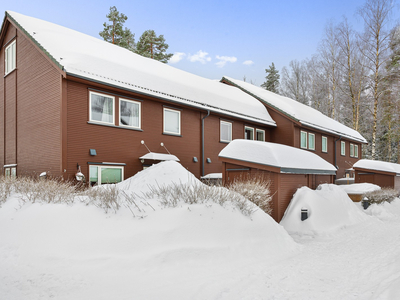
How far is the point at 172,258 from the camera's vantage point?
18.3 ft

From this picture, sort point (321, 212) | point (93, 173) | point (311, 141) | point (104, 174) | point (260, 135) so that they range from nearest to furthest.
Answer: point (321, 212) < point (93, 173) < point (104, 174) < point (260, 135) < point (311, 141)

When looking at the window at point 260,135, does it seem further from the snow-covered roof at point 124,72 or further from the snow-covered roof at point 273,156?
the snow-covered roof at point 273,156

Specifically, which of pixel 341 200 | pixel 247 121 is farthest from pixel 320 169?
pixel 247 121

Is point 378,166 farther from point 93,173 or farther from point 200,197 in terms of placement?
point 93,173

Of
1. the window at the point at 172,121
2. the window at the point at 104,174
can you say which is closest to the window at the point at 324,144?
the window at the point at 172,121

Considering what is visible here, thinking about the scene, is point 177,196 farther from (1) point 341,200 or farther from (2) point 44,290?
(1) point 341,200

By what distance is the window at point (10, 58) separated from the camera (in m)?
14.7

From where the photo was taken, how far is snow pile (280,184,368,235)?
9.73 meters

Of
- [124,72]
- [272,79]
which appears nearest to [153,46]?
[272,79]

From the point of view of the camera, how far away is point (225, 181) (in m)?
11.5

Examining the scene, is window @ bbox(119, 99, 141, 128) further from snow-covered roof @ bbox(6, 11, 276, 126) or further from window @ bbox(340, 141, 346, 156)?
window @ bbox(340, 141, 346, 156)

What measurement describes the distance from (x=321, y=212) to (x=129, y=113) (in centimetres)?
818

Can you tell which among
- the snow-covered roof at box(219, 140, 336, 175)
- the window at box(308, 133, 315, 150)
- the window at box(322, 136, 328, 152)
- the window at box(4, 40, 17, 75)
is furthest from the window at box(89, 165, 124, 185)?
the window at box(322, 136, 328, 152)

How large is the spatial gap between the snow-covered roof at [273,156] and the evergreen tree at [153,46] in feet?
91.4
